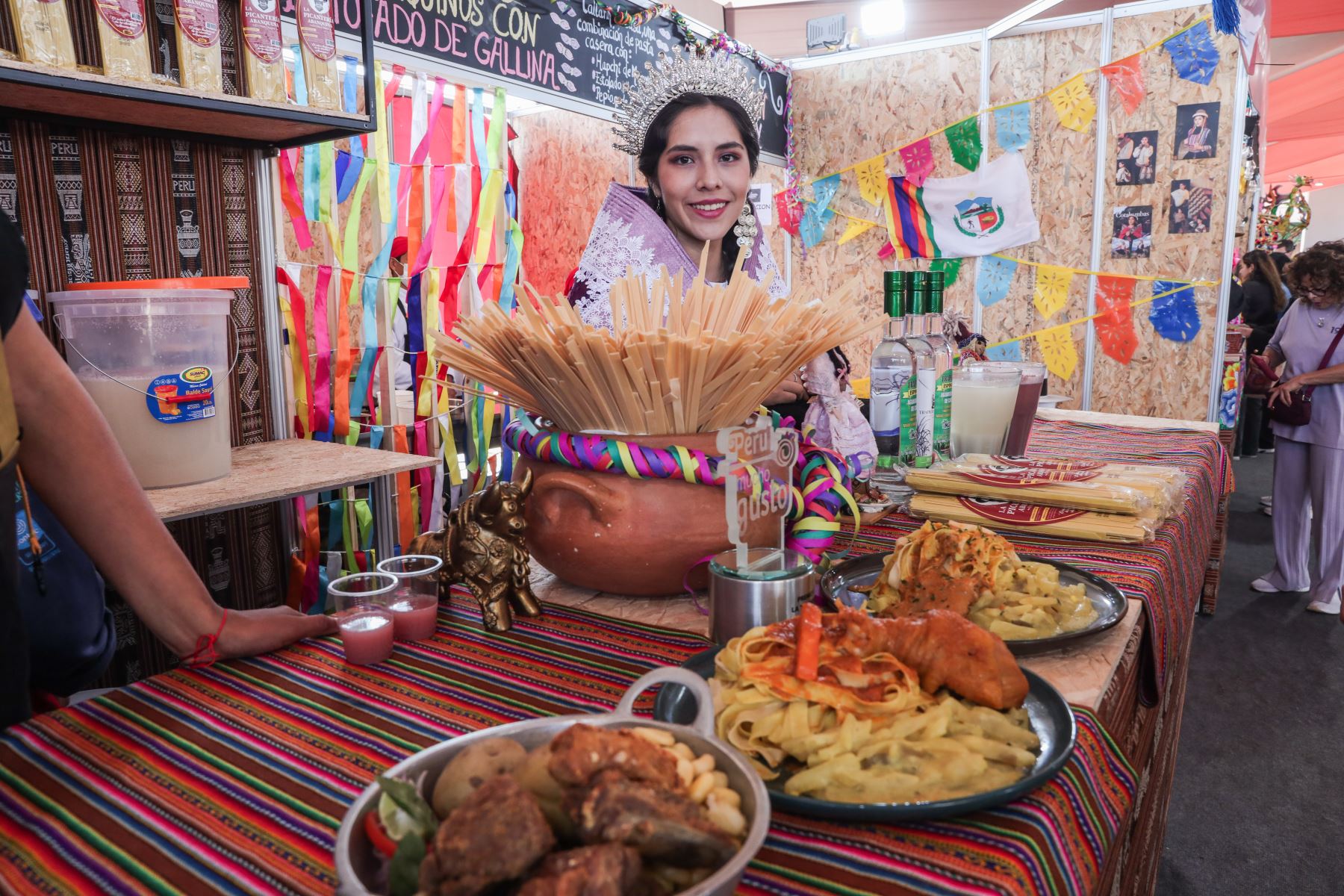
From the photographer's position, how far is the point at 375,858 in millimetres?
472

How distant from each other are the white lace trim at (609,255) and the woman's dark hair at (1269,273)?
20.2 ft

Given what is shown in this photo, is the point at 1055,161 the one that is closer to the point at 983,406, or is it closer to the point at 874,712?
the point at 983,406

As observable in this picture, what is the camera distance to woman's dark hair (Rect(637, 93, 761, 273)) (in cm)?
244

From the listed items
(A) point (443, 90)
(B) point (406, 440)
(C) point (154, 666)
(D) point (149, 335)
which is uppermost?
(A) point (443, 90)

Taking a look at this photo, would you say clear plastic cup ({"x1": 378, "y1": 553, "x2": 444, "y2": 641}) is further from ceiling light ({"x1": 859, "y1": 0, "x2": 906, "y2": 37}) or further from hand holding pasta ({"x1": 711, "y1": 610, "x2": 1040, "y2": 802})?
ceiling light ({"x1": 859, "y1": 0, "x2": 906, "y2": 37})

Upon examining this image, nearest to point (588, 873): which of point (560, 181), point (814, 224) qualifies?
point (560, 181)

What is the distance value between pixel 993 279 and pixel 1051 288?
1.15ft

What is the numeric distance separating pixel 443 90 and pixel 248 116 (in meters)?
1.81

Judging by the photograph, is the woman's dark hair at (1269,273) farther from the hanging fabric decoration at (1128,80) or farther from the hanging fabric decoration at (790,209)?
the hanging fabric decoration at (790,209)

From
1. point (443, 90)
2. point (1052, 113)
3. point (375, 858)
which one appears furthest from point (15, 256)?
point (1052, 113)

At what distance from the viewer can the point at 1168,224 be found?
483 cm

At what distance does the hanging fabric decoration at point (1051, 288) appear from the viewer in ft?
16.9

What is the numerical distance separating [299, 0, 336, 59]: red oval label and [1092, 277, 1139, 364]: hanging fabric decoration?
4423mm

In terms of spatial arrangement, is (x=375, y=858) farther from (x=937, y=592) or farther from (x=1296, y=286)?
(x=1296, y=286)
